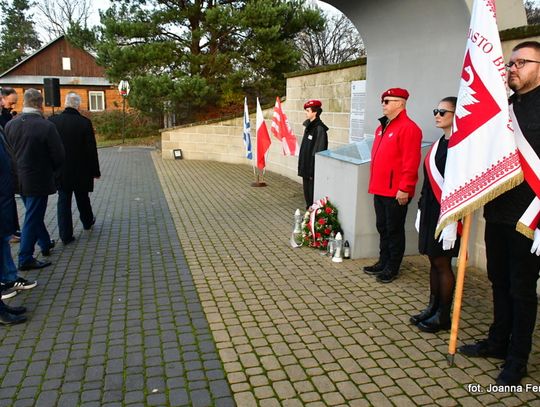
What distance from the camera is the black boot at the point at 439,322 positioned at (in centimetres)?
407

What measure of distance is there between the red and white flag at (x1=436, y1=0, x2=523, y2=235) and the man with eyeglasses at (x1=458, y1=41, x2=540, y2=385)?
0.09 m

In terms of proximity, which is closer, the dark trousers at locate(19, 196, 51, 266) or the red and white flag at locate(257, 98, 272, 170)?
the dark trousers at locate(19, 196, 51, 266)

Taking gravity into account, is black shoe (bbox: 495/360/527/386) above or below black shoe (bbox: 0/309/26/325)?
above

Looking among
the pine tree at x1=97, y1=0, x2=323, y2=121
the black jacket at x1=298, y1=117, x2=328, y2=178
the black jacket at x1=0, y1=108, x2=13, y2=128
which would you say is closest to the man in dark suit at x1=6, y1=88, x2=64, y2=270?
the black jacket at x1=0, y1=108, x2=13, y2=128

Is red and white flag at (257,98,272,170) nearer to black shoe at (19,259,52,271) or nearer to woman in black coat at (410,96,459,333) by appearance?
black shoe at (19,259,52,271)

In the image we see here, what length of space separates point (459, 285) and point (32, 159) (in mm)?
4764

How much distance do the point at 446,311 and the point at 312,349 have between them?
119cm

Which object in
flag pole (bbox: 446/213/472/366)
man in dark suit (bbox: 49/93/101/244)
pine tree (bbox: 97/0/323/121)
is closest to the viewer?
flag pole (bbox: 446/213/472/366)

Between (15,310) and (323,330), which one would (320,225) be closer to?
(323,330)

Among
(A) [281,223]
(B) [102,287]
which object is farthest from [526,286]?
(A) [281,223]

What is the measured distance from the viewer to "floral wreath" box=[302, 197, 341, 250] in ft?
20.5

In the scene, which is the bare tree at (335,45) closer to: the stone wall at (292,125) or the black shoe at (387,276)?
the stone wall at (292,125)

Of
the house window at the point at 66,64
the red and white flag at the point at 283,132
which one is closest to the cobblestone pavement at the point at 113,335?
the red and white flag at the point at 283,132

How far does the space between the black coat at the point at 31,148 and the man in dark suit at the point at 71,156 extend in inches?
40.8
